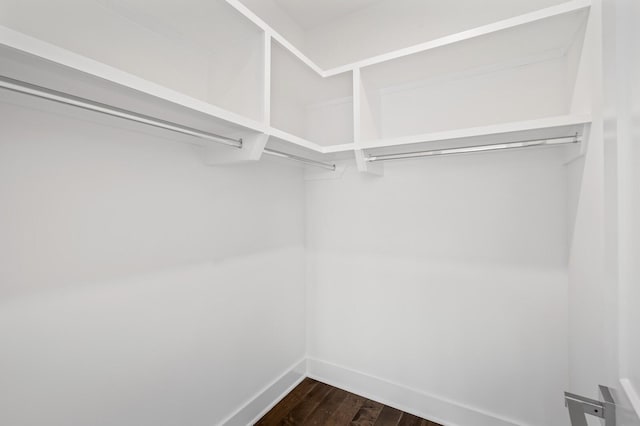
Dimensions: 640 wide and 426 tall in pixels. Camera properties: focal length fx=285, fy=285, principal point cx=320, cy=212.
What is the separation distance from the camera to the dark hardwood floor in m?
1.88

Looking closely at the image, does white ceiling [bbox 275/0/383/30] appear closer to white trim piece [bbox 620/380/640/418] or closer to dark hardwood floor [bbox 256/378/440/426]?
white trim piece [bbox 620/380/640/418]

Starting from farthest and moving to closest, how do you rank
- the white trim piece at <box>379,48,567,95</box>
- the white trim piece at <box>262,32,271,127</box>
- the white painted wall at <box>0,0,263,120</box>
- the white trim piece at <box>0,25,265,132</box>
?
the white trim piece at <box>379,48,567,95</box> < the white trim piece at <box>262,32,271,127</box> < the white painted wall at <box>0,0,263,120</box> < the white trim piece at <box>0,25,265,132</box>

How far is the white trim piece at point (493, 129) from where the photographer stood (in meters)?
1.18

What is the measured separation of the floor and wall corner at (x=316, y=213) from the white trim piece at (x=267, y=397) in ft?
0.06

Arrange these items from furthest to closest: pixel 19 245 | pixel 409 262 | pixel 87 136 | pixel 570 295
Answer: pixel 409 262 → pixel 570 295 → pixel 87 136 → pixel 19 245

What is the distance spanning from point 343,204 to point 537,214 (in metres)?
1.22

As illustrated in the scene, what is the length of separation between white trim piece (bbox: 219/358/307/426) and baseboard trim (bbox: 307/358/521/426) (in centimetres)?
15

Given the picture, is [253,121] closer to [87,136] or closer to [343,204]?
[87,136]

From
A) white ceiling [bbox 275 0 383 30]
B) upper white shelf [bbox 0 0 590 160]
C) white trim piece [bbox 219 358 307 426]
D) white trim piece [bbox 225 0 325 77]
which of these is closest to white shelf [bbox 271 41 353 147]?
upper white shelf [bbox 0 0 590 160]

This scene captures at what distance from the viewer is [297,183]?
2.33 metres

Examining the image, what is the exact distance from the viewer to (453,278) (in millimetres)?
1850

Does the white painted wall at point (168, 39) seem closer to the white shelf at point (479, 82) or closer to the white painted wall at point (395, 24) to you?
the white shelf at point (479, 82)

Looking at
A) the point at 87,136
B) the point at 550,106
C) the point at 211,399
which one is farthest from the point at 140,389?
the point at 550,106

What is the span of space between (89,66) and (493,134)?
1567 millimetres
